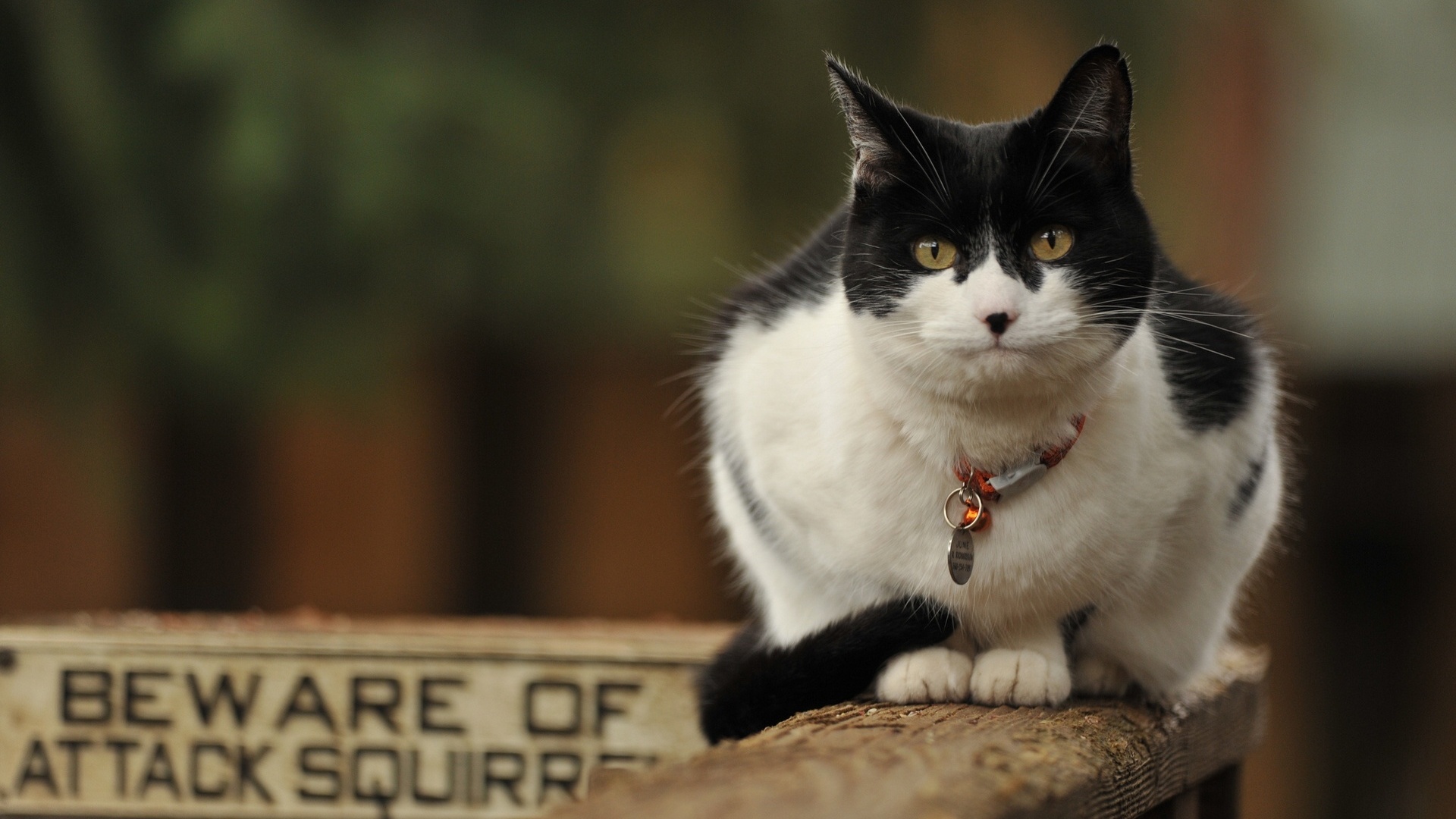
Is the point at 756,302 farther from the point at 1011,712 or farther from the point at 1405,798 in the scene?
the point at 1405,798

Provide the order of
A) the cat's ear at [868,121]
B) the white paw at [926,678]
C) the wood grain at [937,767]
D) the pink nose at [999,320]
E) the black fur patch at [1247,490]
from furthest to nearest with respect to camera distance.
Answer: the black fur patch at [1247,490], the white paw at [926,678], the cat's ear at [868,121], the pink nose at [999,320], the wood grain at [937,767]

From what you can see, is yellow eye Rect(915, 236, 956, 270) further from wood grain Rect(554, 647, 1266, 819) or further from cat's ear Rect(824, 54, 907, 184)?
→ wood grain Rect(554, 647, 1266, 819)

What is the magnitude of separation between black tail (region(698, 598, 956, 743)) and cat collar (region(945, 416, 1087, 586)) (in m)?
0.09

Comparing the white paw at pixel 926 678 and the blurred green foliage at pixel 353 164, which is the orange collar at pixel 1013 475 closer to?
the white paw at pixel 926 678

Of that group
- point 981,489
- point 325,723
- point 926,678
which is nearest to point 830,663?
point 926,678

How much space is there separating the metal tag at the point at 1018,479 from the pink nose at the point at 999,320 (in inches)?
7.3

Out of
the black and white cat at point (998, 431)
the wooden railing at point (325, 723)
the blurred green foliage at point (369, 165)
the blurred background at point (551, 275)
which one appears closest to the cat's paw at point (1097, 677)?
the black and white cat at point (998, 431)

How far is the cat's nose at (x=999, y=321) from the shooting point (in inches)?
49.7

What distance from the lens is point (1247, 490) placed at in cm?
160

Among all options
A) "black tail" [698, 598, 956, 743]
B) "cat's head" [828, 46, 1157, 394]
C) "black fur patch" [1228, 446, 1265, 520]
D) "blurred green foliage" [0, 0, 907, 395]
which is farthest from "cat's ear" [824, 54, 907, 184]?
"blurred green foliage" [0, 0, 907, 395]

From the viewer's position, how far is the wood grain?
3.06ft

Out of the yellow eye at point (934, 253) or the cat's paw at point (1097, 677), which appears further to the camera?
the cat's paw at point (1097, 677)

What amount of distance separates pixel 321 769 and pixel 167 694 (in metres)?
0.24

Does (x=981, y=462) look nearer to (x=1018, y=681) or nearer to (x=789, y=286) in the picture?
(x=1018, y=681)
